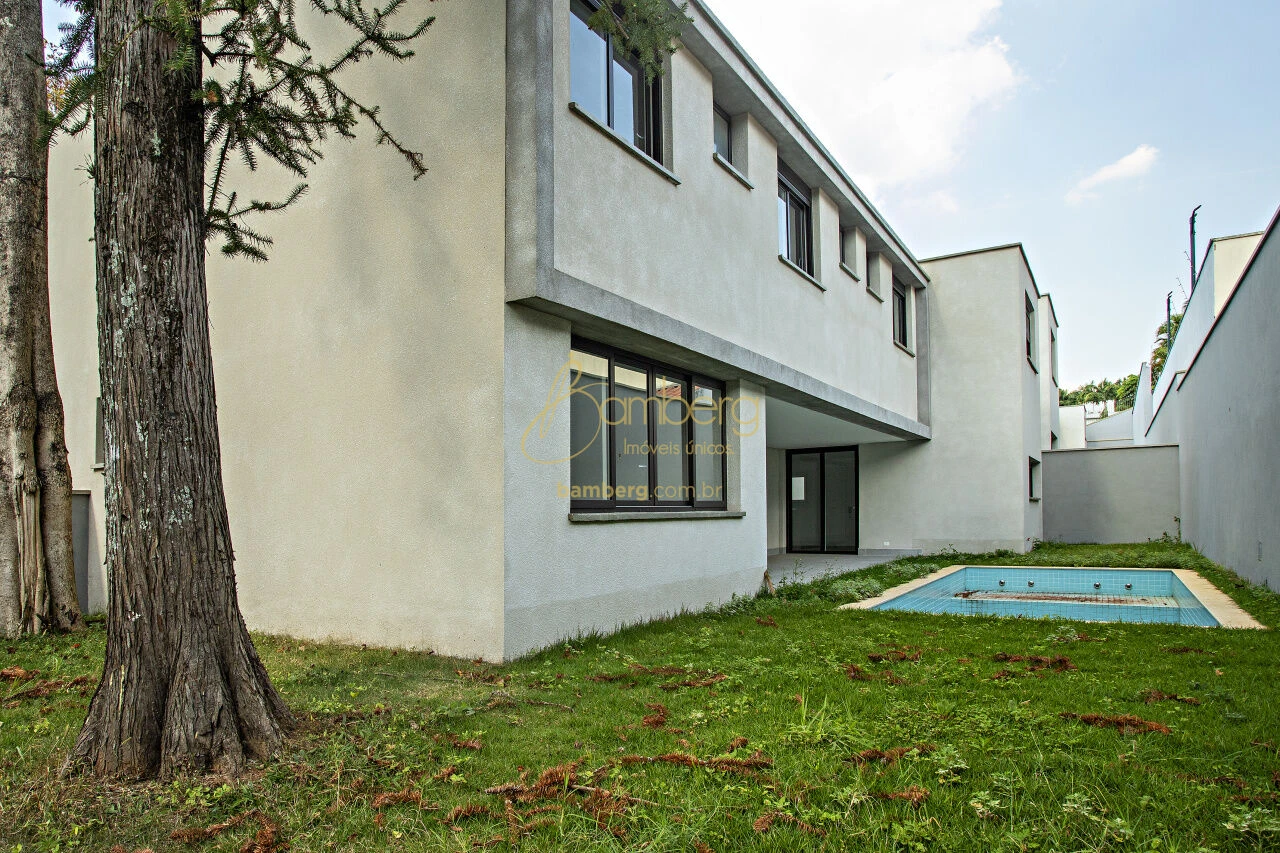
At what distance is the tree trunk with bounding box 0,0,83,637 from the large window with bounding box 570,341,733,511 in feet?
16.7

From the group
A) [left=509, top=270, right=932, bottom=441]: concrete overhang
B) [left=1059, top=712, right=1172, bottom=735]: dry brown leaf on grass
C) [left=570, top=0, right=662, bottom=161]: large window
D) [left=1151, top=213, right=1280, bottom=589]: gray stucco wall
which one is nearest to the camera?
[left=1059, top=712, right=1172, bottom=735]: dry brown leaf on grass

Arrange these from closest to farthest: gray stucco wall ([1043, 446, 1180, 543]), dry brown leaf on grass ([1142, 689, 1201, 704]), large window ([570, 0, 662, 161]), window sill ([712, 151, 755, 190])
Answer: dry brown leaf on grass ([1142, 689, 1201, 704]), large window ([570, 0, 662, 161]), window sill ([712, 151, 755, 190]), gray stucco wall ([1043, 446, 1180, 543])

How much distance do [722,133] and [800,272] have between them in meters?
2.25

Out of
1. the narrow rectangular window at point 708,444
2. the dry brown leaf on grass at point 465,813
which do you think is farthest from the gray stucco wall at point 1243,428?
the dry brown leaf on grass at point 465,813

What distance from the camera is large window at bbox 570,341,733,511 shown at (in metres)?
7.14

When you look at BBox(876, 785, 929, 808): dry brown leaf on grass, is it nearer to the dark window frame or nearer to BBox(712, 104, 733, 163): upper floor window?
BBox(712, 104, 733, 163): upper floor window

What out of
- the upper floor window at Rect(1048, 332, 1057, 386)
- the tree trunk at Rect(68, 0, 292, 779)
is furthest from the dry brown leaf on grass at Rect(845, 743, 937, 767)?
the upper floor window at Rect(1048, 332, 1057, 386)

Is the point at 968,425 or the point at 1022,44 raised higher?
the point at 1022,44

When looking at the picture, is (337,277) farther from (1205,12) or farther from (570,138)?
(1205,12)

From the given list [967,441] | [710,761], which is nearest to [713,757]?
[710,761]

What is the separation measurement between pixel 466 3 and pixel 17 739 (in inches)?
225

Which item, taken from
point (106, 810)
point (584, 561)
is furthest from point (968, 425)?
point (106, 810)

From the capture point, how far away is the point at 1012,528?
53.8ft

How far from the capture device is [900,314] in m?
17.3
